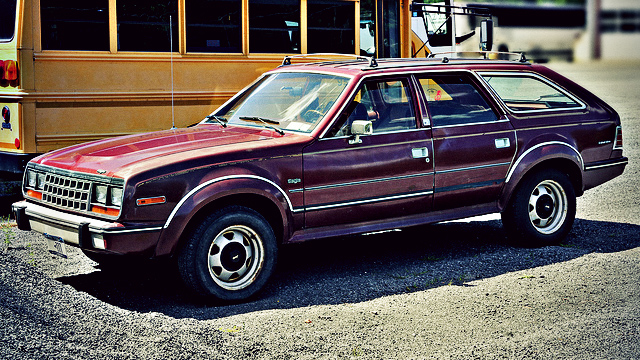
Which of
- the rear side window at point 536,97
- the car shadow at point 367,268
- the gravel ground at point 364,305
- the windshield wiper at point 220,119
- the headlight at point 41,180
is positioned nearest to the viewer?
the gravel ground at point 364,305

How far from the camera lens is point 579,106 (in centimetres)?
721

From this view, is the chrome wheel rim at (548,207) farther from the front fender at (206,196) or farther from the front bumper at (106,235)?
the front bumper at (106,235)

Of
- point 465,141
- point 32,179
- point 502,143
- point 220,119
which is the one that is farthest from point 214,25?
point 502,143

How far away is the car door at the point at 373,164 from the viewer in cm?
572

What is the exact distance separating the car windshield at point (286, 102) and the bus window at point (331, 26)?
2778 mm

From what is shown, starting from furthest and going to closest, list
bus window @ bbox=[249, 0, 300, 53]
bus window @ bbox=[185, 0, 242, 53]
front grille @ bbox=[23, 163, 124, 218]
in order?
bus window @ bbox=[249, 0, 300, 53] → bus window @ bbox=[185, 0, 242, 53] → front grille @ bbox=[23, 163, 124, 218]

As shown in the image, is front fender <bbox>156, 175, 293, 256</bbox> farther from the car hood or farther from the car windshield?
the car windshield

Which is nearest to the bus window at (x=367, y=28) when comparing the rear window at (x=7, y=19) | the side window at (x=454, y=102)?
the side window at (x=454, y=102)

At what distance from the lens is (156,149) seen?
5.52 meters

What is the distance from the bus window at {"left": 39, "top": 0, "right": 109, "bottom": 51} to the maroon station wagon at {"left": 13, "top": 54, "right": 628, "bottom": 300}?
2348 millimetres

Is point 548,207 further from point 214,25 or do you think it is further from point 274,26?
point 214,25

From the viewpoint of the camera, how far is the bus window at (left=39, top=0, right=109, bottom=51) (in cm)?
812

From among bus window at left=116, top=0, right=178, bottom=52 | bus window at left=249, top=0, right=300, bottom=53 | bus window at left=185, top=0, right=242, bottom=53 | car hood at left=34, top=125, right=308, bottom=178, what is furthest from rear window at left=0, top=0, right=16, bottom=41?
car hood at left=34, top=125, right=308, bottom=178

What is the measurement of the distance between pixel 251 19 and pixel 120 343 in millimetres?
5465
